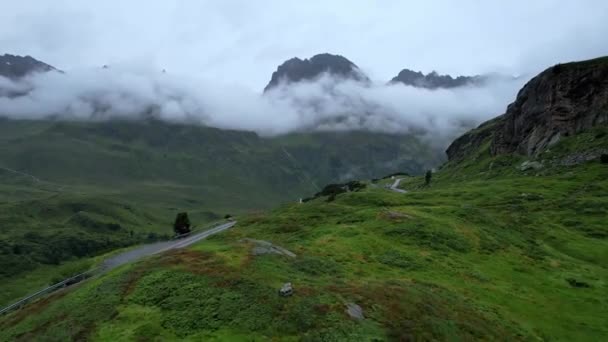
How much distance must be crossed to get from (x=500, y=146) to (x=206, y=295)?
181m

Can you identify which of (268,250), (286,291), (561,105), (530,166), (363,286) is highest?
(561,105)

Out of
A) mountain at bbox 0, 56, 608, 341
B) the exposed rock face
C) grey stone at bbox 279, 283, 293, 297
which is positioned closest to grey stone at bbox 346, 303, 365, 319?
mountain at bbox 0, 56, 608, 341

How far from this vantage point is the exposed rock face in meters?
Result: 151

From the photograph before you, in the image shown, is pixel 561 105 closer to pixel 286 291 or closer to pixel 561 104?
pixel 561 104

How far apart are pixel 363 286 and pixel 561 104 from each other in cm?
14547

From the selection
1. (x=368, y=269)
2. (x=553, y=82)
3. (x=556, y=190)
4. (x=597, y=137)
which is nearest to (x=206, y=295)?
(x=368, y=269)

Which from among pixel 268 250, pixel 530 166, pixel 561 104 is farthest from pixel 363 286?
pixel 561 104

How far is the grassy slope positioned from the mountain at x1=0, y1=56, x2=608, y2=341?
129 mm

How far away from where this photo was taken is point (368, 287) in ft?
133

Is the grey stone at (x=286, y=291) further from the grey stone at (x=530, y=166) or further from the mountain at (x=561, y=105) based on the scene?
the mountain at (x=561, y=105)

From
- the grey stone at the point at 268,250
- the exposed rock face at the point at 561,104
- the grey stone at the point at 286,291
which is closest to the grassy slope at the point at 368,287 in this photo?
the grey stone at the point at 286,291

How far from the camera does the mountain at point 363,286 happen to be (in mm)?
34312

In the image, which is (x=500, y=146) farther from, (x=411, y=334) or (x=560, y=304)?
(x=411, y=334)

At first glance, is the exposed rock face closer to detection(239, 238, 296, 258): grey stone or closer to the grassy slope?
the grassy slope
